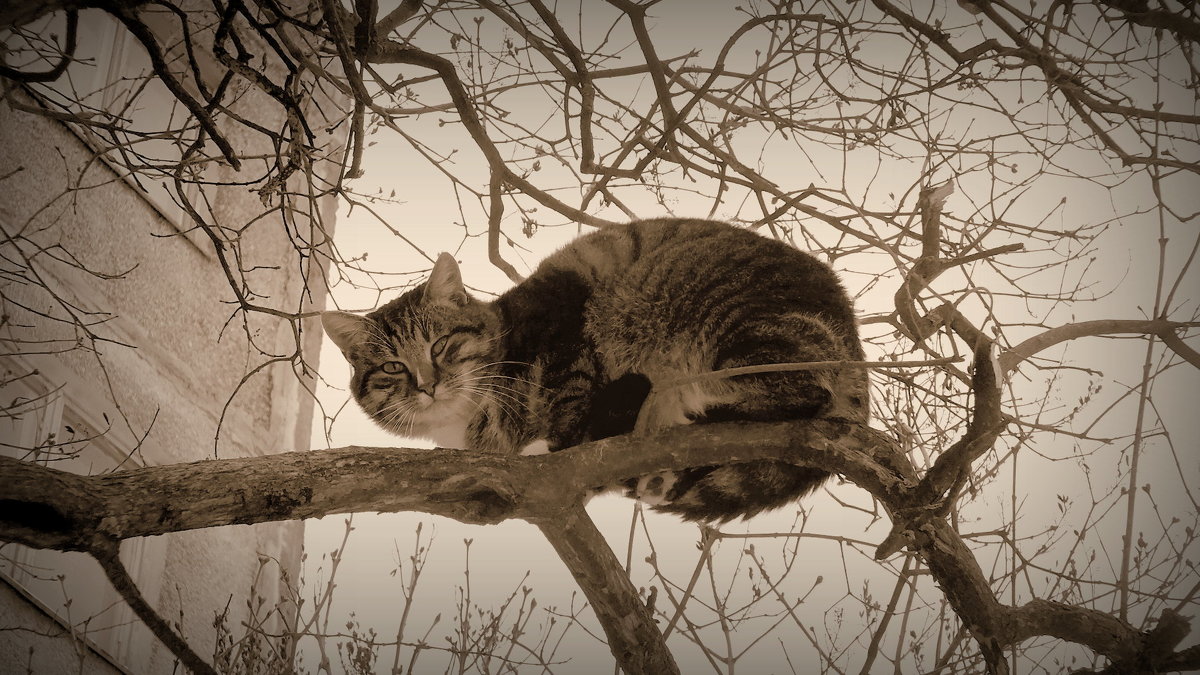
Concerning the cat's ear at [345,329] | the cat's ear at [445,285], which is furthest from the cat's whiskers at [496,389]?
the cat's ear at [345,329]

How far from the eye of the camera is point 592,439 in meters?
2.85

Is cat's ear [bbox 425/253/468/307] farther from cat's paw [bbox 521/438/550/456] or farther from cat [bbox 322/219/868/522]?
cat's paw [bbox 521/438/550/456]

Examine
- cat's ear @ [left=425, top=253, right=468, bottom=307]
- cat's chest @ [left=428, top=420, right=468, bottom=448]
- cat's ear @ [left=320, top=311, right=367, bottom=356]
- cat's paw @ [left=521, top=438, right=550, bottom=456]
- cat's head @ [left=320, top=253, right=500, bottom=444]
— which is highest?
cat's ear @ [left=425, top=253, right=468, bottom=307]

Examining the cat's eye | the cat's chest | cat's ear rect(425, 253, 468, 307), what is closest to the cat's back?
cat's ear rect(425, 253, 468, 307)

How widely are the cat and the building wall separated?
0.62 m

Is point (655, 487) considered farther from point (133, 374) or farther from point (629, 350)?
point (133, 374)

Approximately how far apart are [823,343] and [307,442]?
3.92 m

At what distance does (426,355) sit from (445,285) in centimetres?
30

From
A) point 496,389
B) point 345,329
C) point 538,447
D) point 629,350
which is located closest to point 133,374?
point 345,329

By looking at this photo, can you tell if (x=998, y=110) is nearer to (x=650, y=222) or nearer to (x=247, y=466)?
(x=650, y=222)

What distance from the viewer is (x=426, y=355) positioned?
10.3ft

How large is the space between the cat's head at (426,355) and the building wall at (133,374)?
40 centimetres

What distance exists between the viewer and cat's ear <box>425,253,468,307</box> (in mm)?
3209

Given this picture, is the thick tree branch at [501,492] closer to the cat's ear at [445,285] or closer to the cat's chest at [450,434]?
the cat's chest at [450,434]
